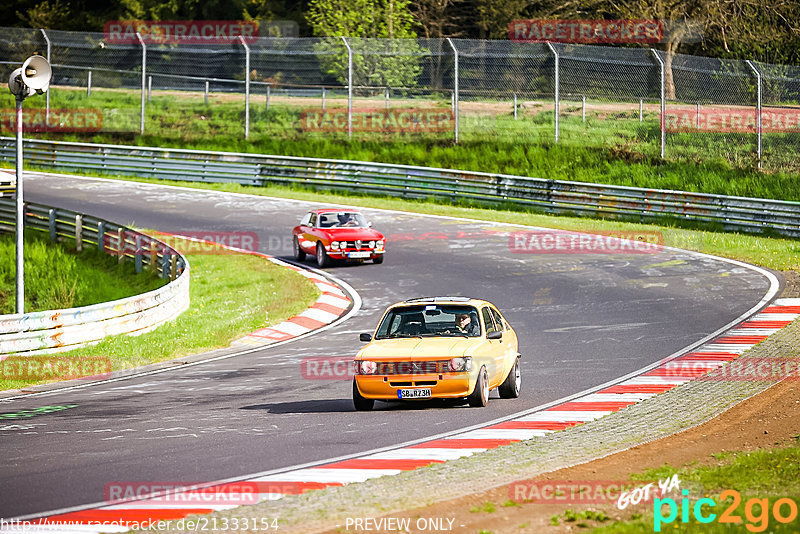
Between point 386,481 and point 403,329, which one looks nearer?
point 386,481

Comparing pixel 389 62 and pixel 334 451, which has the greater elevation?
pixel 389 62

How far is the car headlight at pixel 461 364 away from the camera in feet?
40.3

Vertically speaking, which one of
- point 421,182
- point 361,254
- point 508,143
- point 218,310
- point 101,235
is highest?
point 508,143

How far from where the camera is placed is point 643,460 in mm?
9742

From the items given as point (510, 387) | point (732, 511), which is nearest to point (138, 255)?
point (510, 387)

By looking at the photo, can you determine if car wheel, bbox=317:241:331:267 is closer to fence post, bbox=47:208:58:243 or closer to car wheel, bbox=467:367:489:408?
fence post, bbox=47:208:58:243

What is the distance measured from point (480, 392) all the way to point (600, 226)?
58.8 ft

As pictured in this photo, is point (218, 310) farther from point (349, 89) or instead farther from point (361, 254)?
point (349, 89)

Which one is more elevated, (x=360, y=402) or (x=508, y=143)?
(x=508, y=143)

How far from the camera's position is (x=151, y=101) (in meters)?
44.4

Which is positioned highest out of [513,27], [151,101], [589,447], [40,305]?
[513,27]

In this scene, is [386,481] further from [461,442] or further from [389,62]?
[389,62]

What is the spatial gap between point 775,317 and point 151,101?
104 feet

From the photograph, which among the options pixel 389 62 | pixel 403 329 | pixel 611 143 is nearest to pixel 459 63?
pixel 389 62
